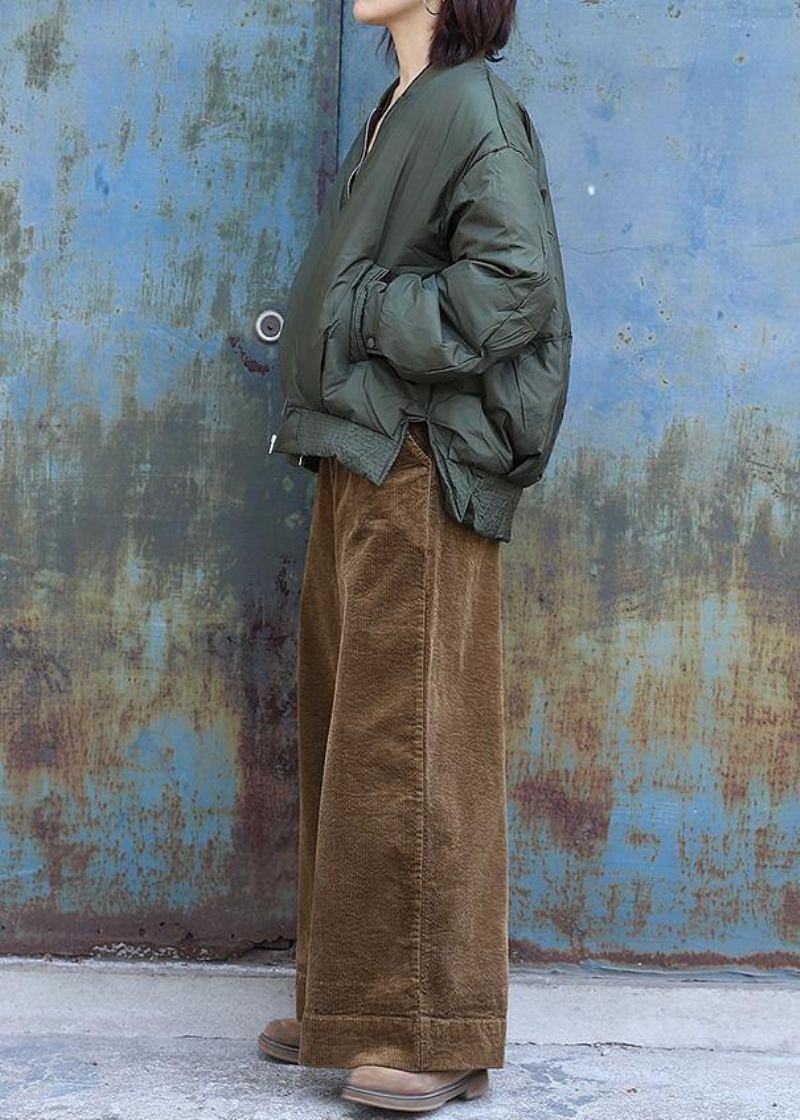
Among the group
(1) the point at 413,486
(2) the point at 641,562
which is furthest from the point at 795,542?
(1) the point at 413,486

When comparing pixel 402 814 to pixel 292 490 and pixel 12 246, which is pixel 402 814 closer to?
pixel 292 490

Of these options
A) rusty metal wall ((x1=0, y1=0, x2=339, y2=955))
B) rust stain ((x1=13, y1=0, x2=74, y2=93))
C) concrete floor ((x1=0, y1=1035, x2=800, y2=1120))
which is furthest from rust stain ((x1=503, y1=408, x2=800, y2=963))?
rust stain ((x1=13, y1=0, x2=74, y2=93))

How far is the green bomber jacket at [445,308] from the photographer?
2.55 meters

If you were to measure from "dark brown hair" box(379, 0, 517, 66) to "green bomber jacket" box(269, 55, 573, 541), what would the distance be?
0.02 metres

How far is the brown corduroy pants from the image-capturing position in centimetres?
269

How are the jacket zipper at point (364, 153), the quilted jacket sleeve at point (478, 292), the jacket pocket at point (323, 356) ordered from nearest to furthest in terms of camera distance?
the quilted jacket sleeve at point (478, 292) → the jacket pocket at point (323, 356) → the jacket zipper at point (364, 153)

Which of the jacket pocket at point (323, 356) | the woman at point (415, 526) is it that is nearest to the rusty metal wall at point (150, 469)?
the woman at point (415, 526)

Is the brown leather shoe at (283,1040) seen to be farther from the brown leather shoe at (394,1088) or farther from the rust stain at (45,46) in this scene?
the rust stain at (45,46)

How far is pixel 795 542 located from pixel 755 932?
813mm

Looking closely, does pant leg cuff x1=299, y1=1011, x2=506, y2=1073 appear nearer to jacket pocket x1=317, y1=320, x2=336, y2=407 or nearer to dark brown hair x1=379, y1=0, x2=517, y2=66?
jacket pocket x1=317, y1=320, x2=336, y2=407

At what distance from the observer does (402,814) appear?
106 inches

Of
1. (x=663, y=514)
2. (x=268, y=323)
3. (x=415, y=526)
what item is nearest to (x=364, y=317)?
(x=415, y=526)

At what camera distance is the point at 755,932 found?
3.34 meters

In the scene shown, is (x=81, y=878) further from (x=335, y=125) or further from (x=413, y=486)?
(x=335, y=125)
